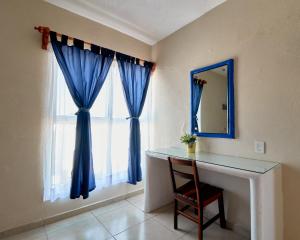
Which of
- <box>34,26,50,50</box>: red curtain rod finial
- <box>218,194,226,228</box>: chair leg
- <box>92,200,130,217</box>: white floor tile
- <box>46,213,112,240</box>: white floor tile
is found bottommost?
<box>46,213,112,240</box>: white floor tile

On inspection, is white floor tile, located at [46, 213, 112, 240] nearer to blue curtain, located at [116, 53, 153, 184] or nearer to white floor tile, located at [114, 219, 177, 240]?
white floor tile, located at [114, 219, 177, 240]

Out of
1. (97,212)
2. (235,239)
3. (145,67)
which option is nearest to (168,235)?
(235,239)

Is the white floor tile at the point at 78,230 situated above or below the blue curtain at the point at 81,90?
below

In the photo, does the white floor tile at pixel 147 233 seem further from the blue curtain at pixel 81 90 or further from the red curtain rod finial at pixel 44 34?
the red curtain rod finial at pixel 44 34

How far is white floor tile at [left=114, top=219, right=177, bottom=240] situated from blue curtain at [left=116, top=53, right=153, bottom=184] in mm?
689

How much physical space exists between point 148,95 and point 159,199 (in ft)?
5.44

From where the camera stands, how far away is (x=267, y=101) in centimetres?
157

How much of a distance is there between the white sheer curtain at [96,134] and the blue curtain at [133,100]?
0.08 meters

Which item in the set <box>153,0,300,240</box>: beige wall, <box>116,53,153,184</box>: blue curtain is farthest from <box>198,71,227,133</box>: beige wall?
<box>116,53,153,184</box>: blue curtain

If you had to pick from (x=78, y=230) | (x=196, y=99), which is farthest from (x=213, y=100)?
(x=78, y=230)

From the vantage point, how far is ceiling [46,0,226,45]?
1961mm

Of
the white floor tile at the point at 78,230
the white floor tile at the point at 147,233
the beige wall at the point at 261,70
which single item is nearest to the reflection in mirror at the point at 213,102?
the beige wall at the point at 261,70

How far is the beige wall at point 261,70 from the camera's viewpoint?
1.42 meters

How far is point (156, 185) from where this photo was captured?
2254 mm
